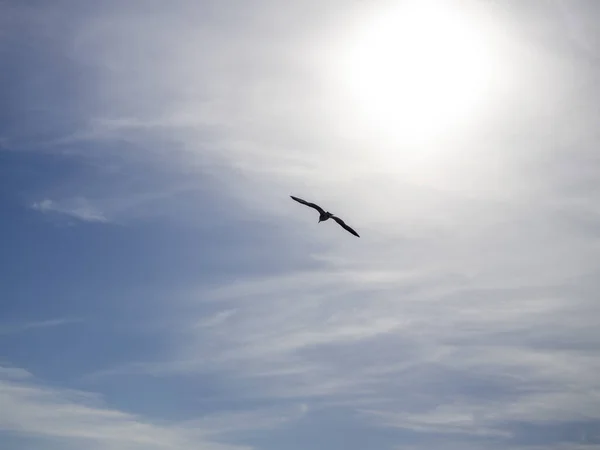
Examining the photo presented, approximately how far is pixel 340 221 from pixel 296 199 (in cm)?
859

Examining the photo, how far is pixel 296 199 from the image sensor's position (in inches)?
4749

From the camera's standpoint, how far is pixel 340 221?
119375 millimetres
